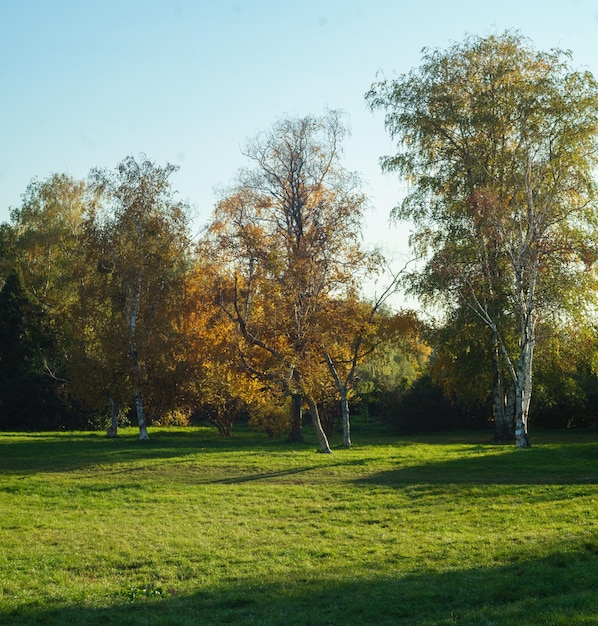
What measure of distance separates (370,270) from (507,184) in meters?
7.35

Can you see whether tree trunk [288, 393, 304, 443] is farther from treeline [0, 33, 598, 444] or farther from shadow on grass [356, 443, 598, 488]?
shadow on grass [356, 443, 598, 488]

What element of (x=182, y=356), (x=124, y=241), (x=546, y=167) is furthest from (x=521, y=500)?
(x=124, y=241)


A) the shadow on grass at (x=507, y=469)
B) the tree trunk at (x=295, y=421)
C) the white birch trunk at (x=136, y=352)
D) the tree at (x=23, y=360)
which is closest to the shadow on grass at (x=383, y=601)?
the shadow on grass at (x=507, y=469)

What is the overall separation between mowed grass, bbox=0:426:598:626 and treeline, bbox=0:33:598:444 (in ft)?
21.2

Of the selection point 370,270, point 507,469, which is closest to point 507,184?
point 370,270

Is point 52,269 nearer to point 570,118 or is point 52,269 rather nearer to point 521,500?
point 570,118

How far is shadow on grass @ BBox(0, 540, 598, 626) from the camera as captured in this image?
9109 mm

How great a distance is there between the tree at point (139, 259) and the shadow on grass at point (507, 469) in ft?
56.5

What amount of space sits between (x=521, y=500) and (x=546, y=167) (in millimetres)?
18107

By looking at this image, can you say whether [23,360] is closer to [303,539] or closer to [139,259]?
[139,259]

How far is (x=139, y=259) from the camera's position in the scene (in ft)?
128

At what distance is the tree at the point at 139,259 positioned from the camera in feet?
127

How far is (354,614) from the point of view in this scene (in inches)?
384

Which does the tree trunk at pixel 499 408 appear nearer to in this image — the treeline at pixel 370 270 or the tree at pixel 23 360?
the treeline at pixel 370 270
